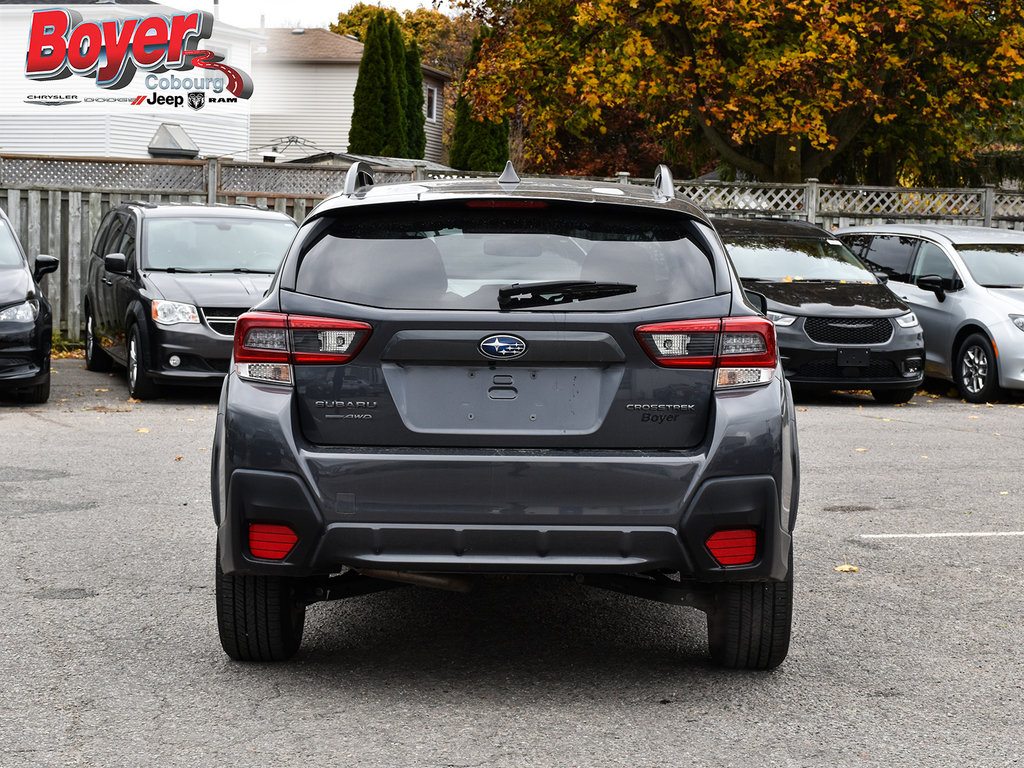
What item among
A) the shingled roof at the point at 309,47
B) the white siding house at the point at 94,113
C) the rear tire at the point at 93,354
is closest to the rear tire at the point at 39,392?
the rear tire at the point at 93,354

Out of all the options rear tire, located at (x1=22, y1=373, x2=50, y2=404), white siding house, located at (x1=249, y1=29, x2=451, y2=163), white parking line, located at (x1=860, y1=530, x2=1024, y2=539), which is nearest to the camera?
white parking line, located at (x1=860, y1=530, x2=1024, y2=539)

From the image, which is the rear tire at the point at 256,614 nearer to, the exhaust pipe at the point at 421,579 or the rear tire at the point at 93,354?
the exhaust pipe at the point at 421,579

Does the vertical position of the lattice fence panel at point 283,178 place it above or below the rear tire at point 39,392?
above

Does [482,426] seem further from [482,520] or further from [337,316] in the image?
[337,316]

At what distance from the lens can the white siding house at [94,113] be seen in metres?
40.6

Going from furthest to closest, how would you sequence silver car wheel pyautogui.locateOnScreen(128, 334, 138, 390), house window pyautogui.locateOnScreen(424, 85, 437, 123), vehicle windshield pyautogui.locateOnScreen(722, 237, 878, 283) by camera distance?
house window pyautogui.locateOnScreen(424, 85, 437, 123) → vehicle windshield pyautogui.locateOnScreen(722, 237, 878, 283) → silver car wheel pyautogui.locateOnScreen(128, 334, 138, 390)

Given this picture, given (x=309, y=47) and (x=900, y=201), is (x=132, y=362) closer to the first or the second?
(x=900, y=201)

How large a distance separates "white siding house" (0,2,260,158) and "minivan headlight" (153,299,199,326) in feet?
94.1

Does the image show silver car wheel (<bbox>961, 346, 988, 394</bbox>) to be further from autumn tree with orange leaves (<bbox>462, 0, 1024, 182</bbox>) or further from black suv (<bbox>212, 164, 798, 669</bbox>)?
black suv (<bbox>212, 164, 798, 669</bbox>)

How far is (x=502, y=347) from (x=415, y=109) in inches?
1844

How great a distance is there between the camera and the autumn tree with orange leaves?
77.4 feet

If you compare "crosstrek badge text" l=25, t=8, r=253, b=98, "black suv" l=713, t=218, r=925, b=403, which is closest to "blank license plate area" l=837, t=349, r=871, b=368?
"black suv" l=713, t=218, r=925, b=403

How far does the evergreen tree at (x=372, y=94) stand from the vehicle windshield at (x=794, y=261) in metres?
31.7

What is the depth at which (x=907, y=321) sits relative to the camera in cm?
1370
